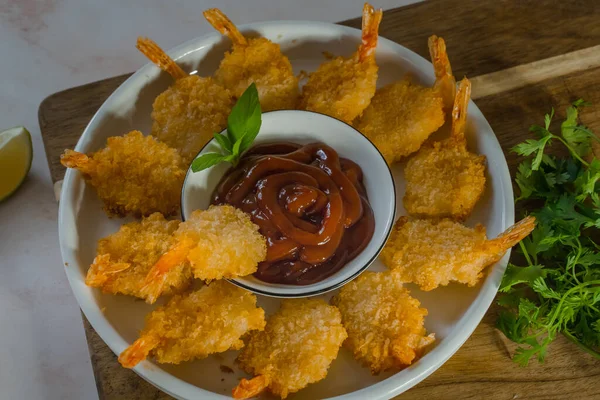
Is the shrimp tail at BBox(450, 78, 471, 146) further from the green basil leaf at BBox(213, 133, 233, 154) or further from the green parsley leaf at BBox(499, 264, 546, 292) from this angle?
the green basil leaf at BBox(213, 133, 233, 154)

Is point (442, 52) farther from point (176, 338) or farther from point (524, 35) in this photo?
point (176, 338)

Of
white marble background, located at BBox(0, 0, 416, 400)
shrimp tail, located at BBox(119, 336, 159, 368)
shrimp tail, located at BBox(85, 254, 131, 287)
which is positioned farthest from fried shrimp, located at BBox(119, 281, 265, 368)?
white marble background, located at BBox(0, 0, 416, 400)

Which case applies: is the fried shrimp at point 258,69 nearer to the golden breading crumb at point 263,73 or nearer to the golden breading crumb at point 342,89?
the golden breading crumb at point 263,73

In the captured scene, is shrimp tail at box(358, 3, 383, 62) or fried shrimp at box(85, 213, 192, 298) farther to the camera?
shrimp tail at box(358, 3, 383, 62)

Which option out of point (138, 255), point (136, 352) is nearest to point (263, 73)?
point (138, 255)

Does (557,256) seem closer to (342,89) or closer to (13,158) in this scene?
(342,89)

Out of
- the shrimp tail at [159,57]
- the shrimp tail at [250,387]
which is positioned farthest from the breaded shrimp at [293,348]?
the shrimp tail at [159,57]
